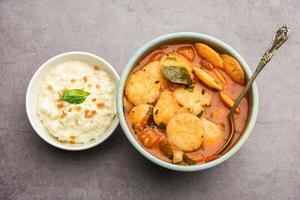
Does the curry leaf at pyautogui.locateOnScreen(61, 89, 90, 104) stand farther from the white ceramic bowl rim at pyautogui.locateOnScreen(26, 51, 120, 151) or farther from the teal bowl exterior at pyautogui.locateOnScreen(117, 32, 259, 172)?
the teal bowl exterior at pyautogui.locateOnScreen(117, 32, 259, 172)

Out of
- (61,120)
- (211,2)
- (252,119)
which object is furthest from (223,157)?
(211,2)

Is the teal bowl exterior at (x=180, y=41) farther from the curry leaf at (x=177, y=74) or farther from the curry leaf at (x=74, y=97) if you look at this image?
the curry leaf at (x=74, y=97)

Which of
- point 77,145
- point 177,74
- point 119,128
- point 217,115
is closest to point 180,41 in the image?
point 177,74

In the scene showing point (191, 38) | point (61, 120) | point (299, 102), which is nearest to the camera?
point (191, 38)

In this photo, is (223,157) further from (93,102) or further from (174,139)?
(93,102)

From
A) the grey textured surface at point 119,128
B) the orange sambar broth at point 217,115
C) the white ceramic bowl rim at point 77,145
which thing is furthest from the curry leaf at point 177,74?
the grey textured surface at point 119,128

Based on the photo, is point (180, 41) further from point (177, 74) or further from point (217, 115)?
point (217, 115)
